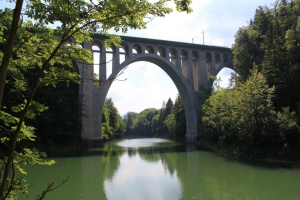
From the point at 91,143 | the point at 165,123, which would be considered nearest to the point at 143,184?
the point at 91,143

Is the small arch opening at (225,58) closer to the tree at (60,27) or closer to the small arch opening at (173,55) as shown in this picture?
the small arch opening at (173,55)

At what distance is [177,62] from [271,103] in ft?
49.7

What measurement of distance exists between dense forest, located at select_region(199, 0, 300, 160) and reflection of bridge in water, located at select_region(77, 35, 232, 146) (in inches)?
301

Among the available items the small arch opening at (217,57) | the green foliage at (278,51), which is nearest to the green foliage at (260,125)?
the green foliage at (278,51)

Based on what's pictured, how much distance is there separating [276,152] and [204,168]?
13.6 feet

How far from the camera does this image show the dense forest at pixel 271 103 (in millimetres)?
13266

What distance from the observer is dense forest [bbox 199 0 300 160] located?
13.3 m

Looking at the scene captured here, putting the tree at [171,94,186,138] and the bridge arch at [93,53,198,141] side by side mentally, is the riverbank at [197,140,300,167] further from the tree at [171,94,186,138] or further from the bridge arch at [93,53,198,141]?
the tree at [171,94,186,138]

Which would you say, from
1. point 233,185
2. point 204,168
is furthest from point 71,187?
point 204,168

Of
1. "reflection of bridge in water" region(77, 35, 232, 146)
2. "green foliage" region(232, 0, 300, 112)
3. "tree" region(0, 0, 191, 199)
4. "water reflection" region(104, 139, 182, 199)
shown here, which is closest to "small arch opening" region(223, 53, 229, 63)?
"reflection of bridge in water" region(77, 35, 232, 146)

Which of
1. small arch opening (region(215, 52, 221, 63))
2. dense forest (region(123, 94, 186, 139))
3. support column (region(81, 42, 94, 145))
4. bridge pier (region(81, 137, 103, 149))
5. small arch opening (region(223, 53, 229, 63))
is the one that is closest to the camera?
bridge pier (region(81, 137, 103, 149))

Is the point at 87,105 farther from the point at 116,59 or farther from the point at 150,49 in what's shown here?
the point at 150,49

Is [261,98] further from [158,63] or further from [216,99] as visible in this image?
[158,63]

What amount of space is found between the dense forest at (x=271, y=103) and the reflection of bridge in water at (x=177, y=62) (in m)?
7.65
